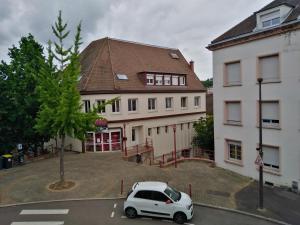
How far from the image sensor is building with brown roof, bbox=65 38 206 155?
27984 millimetres

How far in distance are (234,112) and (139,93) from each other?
453 inches

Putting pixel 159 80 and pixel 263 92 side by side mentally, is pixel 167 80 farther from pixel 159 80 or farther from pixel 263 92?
pixel 263 92

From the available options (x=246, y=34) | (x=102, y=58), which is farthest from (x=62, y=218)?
(x=102, y=58)

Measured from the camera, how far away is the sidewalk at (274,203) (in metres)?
14.5

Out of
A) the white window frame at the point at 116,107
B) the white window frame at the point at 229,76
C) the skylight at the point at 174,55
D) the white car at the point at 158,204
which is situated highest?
the skylight at the point at 174,55

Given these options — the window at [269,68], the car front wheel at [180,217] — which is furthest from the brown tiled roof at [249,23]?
the car front wheel at [180,217]

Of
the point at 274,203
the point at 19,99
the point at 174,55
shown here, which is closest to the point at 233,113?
the point at 274,203

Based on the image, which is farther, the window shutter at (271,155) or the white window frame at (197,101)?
the white window frame at (197,101)

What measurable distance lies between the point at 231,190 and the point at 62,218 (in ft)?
35.8

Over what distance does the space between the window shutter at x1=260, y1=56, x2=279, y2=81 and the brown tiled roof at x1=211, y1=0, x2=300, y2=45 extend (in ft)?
7.90

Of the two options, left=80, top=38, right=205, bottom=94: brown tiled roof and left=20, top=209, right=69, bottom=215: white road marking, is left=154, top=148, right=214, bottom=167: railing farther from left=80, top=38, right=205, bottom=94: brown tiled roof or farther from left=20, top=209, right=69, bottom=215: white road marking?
left=20, top=209, right=69, bottom=215: white road marking

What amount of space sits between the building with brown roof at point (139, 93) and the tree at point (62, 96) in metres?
9.32

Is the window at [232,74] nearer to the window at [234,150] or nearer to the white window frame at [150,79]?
the window at [234,150]

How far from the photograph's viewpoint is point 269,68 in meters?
19.4
